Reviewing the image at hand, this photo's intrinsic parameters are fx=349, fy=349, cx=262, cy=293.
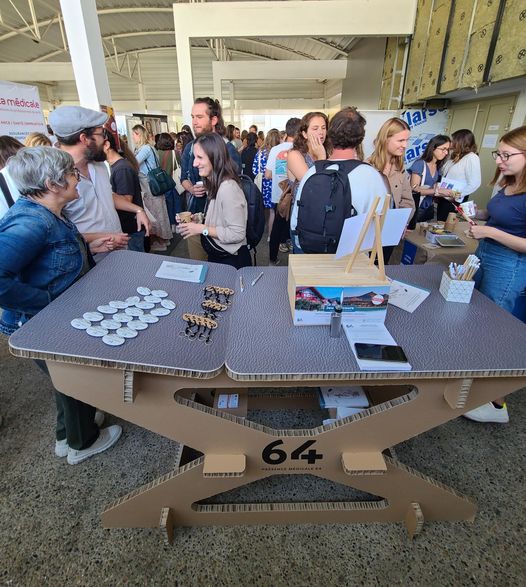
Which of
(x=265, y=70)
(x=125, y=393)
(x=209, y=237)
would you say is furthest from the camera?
(x=265, y=70)

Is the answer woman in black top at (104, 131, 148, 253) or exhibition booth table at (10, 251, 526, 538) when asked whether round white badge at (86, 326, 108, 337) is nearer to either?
exhibition booth table at (10, 251, 526, 538)

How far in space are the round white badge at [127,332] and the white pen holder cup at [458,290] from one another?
1156mm

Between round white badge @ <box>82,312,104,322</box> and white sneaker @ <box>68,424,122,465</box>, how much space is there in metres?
0.85

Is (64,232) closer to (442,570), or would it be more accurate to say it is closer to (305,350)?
(305,350)

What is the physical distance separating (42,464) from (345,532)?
1.36 metres

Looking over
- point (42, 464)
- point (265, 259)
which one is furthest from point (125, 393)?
point (265, 259)

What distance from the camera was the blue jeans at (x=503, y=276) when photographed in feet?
5.30

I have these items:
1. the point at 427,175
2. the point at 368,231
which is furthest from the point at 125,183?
the point at 427,175

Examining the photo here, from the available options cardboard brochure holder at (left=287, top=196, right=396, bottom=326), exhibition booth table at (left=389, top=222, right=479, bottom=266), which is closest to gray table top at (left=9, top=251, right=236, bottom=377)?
cardboard brochure holder at (left=287, top=196, right=396, bottom=326)

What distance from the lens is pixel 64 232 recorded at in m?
1.28

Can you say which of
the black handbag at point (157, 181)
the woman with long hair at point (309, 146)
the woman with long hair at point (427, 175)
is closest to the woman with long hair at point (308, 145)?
the woman with long hair at point (309, 146)

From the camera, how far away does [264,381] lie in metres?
0.96

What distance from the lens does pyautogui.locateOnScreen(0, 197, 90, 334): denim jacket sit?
1103 mm

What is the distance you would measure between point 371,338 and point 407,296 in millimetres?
392
